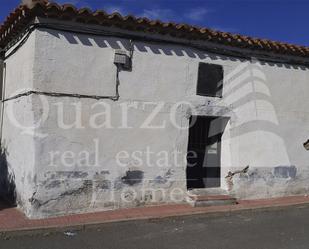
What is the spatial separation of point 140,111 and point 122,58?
114 centimetres

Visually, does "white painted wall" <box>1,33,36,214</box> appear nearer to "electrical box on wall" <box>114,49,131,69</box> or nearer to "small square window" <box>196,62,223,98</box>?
"electrical box on wall" <box>114,49,131,69</box>

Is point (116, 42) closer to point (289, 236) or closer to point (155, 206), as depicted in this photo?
point (155, 206)

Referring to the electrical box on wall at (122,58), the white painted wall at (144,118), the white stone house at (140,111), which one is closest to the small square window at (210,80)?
the white stone house at (140,111)

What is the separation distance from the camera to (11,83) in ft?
32.8

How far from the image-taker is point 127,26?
29.1ft

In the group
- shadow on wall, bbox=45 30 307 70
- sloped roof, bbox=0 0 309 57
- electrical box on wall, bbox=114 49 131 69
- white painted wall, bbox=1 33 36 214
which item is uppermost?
sloped roof, bbox=0 0 309 57

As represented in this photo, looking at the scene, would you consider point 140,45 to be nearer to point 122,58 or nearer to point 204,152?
point 122,58

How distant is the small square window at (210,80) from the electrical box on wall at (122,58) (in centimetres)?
180

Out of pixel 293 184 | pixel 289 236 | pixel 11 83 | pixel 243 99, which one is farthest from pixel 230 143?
pixel 11 83

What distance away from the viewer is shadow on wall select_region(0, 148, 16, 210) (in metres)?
9.35

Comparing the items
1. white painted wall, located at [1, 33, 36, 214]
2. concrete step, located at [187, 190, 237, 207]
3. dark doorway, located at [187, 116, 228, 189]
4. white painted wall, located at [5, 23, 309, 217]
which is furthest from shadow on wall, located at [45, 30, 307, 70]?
concrete step, located at [187, 190, 237, 207]

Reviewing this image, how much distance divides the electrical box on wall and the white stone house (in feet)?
0.10

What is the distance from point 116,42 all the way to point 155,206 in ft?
11.4

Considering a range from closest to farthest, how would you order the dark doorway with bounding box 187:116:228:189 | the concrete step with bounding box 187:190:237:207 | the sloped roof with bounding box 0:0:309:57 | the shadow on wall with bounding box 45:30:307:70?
1. the sloped roof with bounding box 0:0:309:57
2. the shadow on wall with bounding box 45:30:307:70
3. the concrete step with bounding box 187:190:237:207
4. the dark doorway with bounding box 187:116:228:189
